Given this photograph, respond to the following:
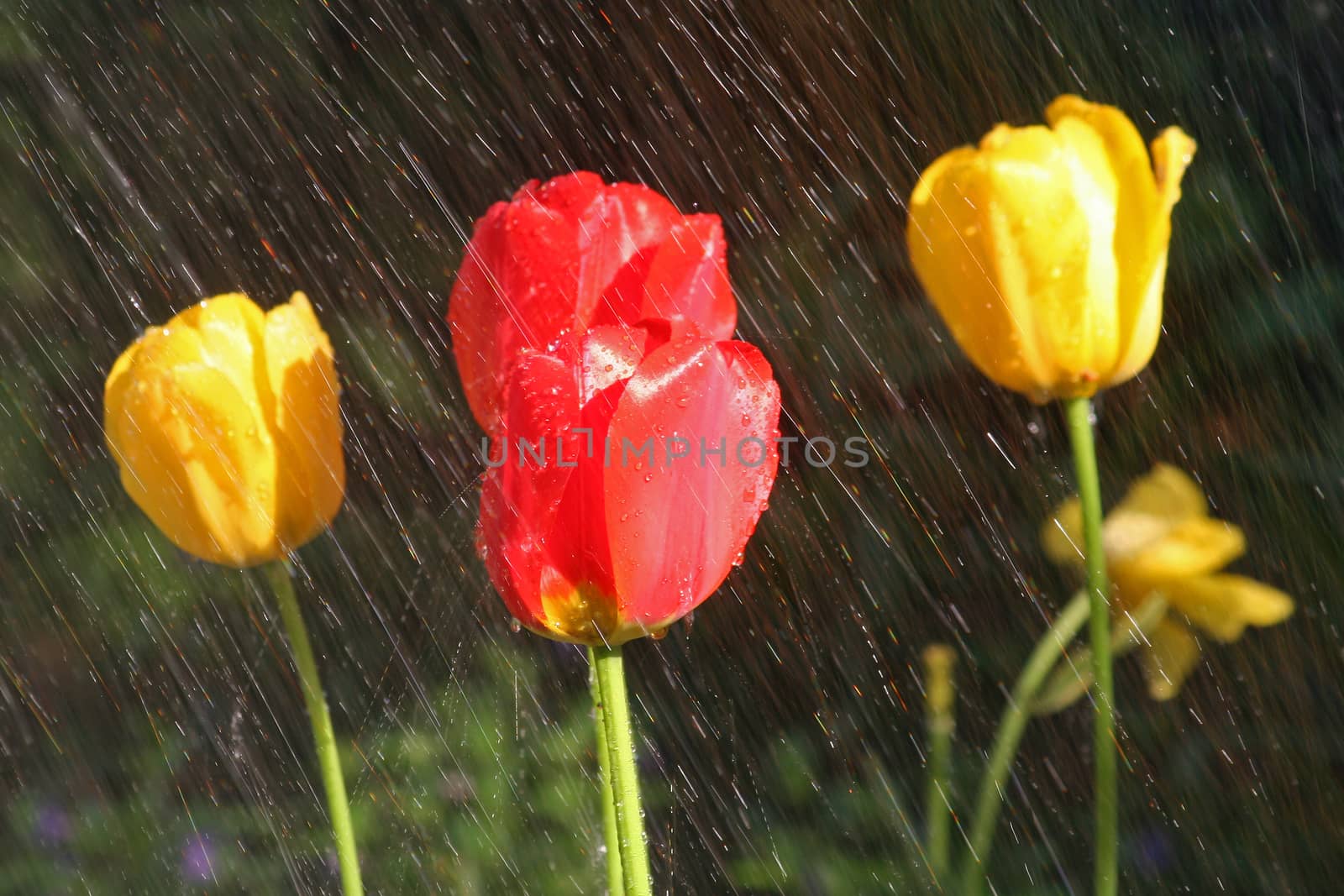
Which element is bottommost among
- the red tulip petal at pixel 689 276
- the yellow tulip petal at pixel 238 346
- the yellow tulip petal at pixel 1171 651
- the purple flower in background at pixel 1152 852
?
the purple flower in background at pixel 1152 852

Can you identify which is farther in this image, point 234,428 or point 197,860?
point 197,860

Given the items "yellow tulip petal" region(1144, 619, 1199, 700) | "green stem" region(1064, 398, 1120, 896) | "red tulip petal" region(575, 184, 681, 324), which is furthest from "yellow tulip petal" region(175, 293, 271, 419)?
"yellow tulip petal" region(1144, 619, 1199, 700)

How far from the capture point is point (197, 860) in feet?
1.78

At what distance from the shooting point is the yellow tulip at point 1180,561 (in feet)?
1.31

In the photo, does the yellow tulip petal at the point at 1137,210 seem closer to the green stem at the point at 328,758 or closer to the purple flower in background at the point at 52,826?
the green stem at the point at 328,758

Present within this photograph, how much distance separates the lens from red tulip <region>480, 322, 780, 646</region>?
0.76ft

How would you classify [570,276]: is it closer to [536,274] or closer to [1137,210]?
[536,274]

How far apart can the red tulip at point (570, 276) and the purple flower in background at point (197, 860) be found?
36 cm

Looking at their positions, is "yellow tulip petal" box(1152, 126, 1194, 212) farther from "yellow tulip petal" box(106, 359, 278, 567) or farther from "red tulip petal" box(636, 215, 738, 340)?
"yellow tulip petal" box(106, 359, 278, 567)

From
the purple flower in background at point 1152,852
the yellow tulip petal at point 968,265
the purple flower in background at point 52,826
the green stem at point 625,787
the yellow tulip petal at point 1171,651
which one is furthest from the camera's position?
the purple flower in background at point 52,826

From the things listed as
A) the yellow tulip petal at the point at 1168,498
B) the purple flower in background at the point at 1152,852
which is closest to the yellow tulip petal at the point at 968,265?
the yellow tulip petal at the point at 1168,498

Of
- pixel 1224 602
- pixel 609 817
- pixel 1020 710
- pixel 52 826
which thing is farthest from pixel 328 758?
pixel 52 826

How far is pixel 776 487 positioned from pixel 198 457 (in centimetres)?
19

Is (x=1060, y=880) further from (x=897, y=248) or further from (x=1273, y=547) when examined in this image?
(x=897, y=248)
